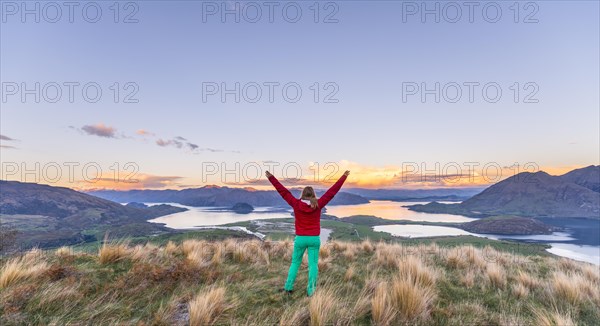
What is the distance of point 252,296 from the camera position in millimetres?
6773

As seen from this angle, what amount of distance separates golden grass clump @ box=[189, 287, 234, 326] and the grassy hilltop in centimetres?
2

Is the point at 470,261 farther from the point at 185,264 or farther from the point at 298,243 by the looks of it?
the point at 185,264

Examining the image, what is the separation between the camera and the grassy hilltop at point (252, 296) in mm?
5418

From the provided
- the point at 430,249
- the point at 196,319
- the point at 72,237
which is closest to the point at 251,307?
the point at 196,319

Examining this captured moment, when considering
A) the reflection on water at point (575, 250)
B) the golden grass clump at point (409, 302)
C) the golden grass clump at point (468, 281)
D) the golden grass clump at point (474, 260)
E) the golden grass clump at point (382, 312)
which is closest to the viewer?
the golden grass clump at point (382, 312)

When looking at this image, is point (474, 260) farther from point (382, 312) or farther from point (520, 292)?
point (382, 312)

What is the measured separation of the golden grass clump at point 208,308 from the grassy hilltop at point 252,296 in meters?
0.02

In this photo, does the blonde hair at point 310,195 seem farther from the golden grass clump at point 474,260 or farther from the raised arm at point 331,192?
the golden grass clump at point 474,260

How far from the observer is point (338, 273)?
9523mm

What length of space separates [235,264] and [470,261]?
9.67 metres

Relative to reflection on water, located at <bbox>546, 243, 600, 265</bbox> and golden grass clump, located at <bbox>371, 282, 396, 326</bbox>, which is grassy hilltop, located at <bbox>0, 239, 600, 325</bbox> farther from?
reflection on water, located at <bbox>546, 243, 600, 265</bbox>

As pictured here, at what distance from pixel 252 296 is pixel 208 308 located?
62.7 inches

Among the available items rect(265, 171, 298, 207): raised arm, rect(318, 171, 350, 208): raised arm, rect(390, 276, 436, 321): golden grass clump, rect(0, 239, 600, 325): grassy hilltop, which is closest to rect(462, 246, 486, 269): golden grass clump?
rect(0, 239, 600, 325): grassy hilltop

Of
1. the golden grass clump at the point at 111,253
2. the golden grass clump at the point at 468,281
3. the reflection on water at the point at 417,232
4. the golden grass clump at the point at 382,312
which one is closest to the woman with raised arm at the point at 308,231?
the golden grass clump at the point at 382,312
